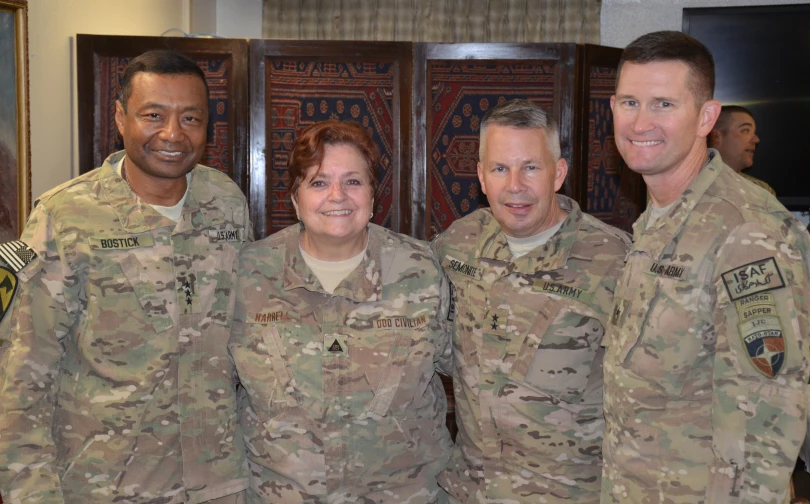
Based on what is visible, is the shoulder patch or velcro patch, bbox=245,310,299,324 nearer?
the shoulder patch

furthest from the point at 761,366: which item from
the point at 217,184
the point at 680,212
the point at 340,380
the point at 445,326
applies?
the point at 217,184

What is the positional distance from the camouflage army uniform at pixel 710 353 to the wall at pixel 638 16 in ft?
16.0

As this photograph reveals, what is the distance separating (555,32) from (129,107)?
500 cm

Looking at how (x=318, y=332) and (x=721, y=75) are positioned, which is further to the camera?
(x=721, y=75)

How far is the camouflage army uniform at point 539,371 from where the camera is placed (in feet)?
7.23

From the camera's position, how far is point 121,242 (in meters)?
2.19

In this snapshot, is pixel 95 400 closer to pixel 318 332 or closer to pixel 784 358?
pixel 318 332

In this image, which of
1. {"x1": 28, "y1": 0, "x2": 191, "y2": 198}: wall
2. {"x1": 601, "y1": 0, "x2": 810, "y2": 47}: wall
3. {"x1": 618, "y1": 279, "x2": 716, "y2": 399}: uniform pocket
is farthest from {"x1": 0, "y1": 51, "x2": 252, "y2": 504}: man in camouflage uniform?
{"x1": 601, "y1": 0, "x2": 810, "y2": 47}: wall

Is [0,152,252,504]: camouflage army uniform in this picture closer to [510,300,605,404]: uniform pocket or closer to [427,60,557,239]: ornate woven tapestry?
[510,300,605,404]: uniform pocket

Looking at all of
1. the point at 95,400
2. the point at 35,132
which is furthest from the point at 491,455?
the point at 35,132

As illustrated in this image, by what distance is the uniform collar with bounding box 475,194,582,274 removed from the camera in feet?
7.43

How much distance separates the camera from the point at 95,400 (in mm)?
2148

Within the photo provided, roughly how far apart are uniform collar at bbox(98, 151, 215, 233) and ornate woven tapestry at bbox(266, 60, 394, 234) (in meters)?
2.28

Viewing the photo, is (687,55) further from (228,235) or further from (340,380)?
(228,235)
